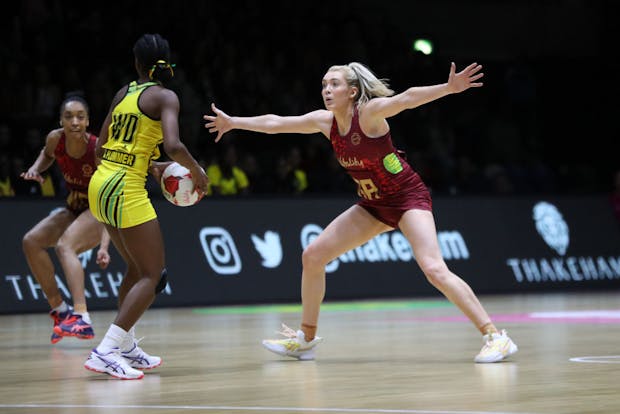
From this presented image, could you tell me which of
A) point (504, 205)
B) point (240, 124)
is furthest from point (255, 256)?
point (240, 124)

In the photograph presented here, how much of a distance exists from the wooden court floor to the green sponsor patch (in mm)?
1363

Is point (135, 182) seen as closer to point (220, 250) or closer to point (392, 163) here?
point (392, 163)

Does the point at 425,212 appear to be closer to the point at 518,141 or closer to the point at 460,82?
the point at 460,82

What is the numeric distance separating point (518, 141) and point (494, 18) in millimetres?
2686

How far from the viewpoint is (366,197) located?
9742 millimetres

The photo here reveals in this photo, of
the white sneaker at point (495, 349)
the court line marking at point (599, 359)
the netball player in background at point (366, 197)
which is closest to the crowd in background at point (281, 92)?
the netball player in background at point (366, 197)

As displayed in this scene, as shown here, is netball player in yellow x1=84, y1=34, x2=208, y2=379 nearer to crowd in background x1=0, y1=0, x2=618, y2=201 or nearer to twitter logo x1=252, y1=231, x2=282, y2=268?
crowd in background x1=0, y1=0, x2=618, y2=201

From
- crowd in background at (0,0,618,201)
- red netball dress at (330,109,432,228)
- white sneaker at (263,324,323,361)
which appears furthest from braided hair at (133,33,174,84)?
crowd in background at (0,0,618,201)

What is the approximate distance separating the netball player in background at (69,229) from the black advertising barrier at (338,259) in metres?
3.83

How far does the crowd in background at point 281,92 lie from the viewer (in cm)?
1845

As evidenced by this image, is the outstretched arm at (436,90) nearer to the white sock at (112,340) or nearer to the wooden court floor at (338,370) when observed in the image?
the wooden court floor at (338,370)

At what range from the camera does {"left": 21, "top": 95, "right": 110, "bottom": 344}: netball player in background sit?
1145cm

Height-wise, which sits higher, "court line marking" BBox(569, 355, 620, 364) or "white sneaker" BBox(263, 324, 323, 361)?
"white sneaker" BBox(263, 324, 323, 361)

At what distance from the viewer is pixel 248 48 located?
21891 mm
